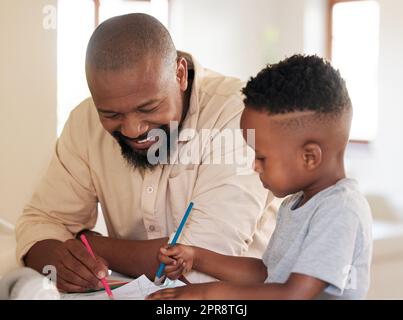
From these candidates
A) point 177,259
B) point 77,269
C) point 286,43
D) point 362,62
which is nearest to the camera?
point 177,259

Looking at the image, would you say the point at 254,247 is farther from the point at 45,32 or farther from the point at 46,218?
the point at 45,32

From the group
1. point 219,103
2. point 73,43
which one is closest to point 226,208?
point 219,103

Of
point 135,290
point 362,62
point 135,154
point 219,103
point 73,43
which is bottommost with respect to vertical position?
point 135,290

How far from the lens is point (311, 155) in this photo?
3.36 ft

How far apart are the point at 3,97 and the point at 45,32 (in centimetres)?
44

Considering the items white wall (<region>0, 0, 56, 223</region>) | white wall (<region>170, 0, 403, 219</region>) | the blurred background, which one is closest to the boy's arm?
the blurred background

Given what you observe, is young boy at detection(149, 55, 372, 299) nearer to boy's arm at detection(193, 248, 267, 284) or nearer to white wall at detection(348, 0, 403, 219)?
boy's arm at detection(193, 248, 267, 284)

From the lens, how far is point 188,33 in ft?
15.4

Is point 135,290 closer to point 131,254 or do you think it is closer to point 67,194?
point 131,254

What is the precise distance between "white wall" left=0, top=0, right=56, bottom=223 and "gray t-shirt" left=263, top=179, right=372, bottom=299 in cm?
282

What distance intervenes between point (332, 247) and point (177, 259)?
327 millimetres

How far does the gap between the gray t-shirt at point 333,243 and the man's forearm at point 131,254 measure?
37 centimetres

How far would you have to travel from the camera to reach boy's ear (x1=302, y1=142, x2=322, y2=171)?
3.34ft

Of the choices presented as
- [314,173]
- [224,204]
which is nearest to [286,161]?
[314,173]
